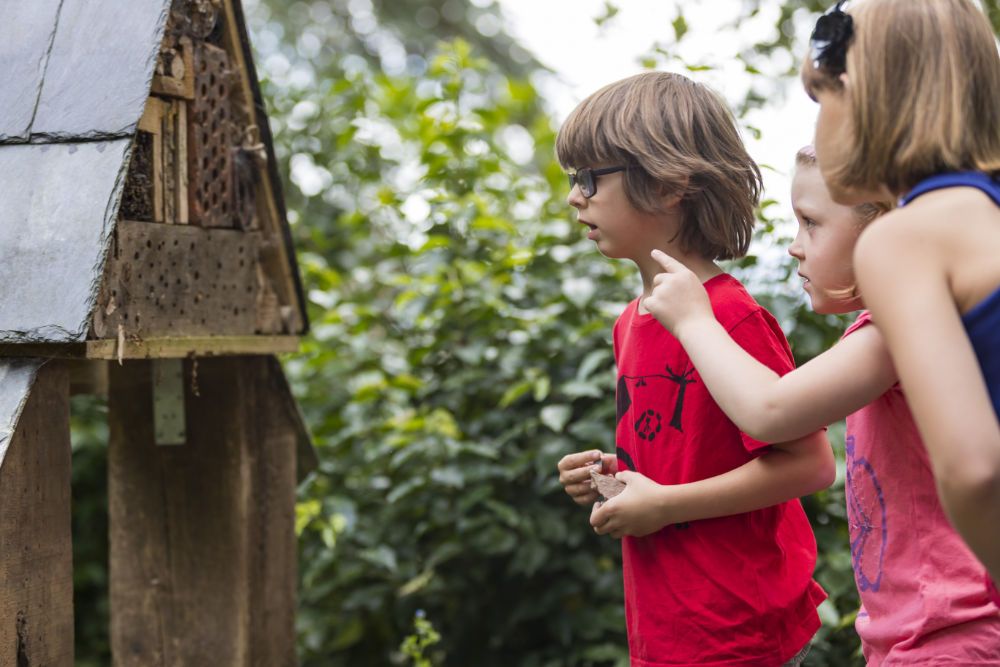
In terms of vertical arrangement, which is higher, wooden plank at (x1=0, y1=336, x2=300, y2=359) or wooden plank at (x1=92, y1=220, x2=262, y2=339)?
wooden plank at (x1=92, y1=220, x2=262, y2=339)

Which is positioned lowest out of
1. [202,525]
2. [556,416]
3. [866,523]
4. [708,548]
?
[202,525]

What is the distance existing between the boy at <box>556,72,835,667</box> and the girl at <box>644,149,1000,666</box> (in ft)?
0.39

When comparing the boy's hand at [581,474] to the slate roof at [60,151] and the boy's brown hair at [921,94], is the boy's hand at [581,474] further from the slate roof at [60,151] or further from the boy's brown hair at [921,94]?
the slate roof at [60,151]

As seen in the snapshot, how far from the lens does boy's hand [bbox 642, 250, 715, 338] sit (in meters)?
1.41

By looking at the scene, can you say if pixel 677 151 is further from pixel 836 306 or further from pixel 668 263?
pixel 836 306

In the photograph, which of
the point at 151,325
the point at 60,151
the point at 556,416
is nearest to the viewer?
the point at 60,151

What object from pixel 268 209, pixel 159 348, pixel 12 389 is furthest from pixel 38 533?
pixel 268 209

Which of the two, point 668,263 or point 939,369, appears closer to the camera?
point 939,369

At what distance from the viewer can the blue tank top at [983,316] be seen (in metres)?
1.05

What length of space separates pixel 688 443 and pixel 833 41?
26.3 inches

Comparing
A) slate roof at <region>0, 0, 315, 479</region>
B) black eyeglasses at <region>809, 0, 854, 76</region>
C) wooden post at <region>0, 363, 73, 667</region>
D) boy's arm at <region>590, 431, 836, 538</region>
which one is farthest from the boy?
wooden post at <region>0, 363, 73, 667</region>

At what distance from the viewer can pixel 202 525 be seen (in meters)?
2.35

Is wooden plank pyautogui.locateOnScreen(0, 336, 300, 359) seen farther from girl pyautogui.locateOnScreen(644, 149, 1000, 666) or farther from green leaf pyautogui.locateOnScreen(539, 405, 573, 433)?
girl pyautogui.locateOnScreen(644, 149, 1000, 666)

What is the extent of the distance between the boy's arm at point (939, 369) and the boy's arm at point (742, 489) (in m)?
0.43
